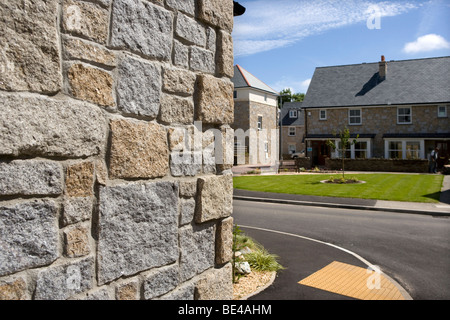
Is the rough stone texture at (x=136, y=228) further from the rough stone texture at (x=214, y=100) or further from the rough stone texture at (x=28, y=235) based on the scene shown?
the rough stone texture at (x=214, y=100)

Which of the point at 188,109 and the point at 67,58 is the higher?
the point at 67,58

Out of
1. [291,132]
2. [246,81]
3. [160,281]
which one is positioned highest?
[246,81]

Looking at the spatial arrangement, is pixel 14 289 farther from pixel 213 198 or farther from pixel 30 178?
→ pixel 213 198

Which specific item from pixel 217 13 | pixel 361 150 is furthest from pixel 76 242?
pixel 361 150

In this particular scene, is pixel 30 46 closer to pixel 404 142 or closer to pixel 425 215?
pixel 425 215

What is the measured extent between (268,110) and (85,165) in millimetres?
44366

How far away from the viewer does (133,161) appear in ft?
7.98

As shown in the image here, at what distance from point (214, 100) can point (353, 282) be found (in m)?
4.68

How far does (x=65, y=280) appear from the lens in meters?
2.06

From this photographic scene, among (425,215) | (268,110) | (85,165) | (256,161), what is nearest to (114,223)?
(85,165)

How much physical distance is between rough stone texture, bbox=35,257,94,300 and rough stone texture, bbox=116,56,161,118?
104 centimetres

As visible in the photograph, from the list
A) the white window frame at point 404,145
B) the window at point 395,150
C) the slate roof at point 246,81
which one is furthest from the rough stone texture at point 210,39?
the slate roof at point 246,81

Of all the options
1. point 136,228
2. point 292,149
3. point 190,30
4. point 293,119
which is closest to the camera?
point 136,228

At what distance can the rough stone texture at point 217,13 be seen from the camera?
294cm
